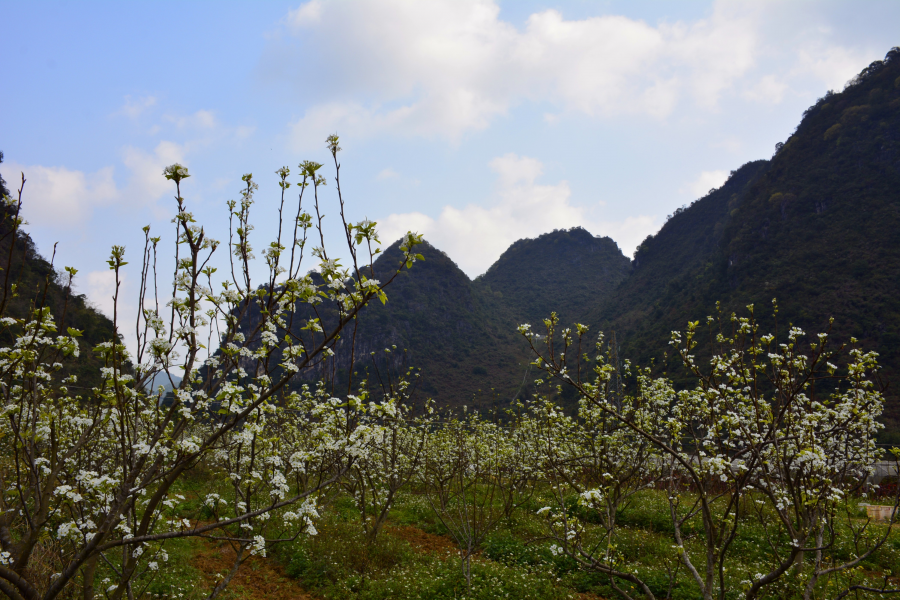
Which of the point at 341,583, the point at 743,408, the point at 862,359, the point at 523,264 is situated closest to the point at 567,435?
the point at 743,408

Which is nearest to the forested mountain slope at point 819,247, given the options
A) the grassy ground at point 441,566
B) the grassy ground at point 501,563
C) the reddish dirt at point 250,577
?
the grassy ground at point 501,563

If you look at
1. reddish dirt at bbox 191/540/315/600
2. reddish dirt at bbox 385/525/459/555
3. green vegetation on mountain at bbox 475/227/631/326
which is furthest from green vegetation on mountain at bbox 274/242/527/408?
reddish dirt at bbox 191/540/315/600

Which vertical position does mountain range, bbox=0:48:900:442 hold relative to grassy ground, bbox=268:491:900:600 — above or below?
above

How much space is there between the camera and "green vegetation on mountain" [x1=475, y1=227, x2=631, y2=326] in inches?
4158

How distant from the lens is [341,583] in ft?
27.8

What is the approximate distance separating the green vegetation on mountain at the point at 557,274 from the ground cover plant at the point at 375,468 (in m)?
80.1

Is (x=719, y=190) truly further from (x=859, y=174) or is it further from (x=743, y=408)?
(x=743, y=408)

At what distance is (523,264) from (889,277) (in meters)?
95.6

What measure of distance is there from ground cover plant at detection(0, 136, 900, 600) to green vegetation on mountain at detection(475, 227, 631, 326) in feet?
263

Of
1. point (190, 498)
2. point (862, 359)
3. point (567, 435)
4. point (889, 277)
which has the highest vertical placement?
point (889, 277)

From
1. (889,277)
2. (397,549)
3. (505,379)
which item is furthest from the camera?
(505,379)

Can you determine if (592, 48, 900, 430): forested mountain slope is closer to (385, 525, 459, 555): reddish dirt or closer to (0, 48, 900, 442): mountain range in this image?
(0, 48, 900, 442): mountain range

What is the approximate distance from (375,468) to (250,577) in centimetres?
508

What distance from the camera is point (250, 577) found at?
9359 mm
